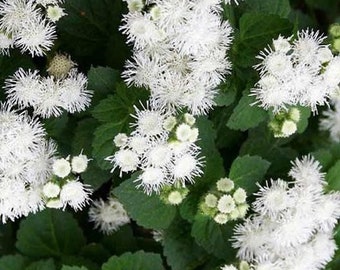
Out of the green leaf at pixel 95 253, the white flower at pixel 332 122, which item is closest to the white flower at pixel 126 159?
the green leaf at pixel 95 253

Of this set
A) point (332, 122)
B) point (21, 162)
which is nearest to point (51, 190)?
point (21, 162)

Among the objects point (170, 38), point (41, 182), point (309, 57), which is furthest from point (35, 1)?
point (309, 57)

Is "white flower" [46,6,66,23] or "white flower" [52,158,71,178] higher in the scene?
"white flower" [46,6,66,23]

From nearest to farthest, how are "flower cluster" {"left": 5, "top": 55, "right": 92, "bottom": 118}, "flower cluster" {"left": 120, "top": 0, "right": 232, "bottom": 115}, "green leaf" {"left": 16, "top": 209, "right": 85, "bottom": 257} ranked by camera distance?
"flower cluster" {"left": 120, "top": 0, "right": 232, "bottom": 115} → "flower cluster" {"left": 5, "top": 55, "right": 92, "bottom": 118} → "green leaf" {"left": 16, "top": 209, "right": 85, "bottom": 257}

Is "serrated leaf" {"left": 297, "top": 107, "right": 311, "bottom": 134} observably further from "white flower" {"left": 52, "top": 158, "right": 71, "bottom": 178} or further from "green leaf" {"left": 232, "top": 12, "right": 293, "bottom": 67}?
"white flower" {"left": 52, "top": 158, "right": 71, "bottom": 178}

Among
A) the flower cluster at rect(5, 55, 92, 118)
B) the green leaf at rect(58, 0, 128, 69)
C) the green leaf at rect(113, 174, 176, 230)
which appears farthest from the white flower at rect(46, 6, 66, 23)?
the green leaf at rect(113, 174, 176, 230)

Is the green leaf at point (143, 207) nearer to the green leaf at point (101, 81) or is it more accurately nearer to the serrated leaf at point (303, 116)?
the green leaf at point (101, 81)

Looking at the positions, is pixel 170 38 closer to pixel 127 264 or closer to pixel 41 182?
pixel 41 182

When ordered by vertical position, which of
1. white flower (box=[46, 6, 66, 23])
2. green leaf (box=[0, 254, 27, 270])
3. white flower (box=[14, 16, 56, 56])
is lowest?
green leaf (box=[0, 254, 27, 270])
